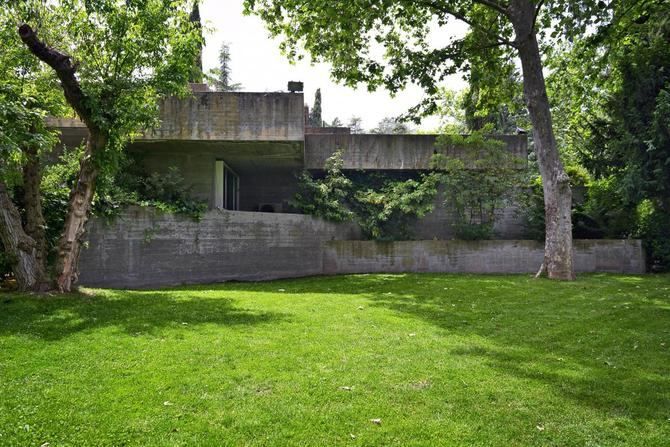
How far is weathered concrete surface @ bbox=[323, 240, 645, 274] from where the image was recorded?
50.3 feet

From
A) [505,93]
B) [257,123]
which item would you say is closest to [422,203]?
[505,93]

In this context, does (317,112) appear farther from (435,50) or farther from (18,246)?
(18,246)

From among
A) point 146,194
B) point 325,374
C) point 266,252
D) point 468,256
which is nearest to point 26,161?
point 325,374

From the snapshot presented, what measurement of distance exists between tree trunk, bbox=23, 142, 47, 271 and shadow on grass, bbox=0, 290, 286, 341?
123cm

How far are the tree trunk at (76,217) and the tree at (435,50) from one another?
21.0 feet

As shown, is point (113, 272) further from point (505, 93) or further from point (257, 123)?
point (505, 93)

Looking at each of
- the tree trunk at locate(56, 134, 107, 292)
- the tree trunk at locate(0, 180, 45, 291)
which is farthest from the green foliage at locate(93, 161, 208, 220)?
the tree trunk at locate(0, 180, 45, 291)

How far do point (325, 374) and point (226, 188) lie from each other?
41.7 ft

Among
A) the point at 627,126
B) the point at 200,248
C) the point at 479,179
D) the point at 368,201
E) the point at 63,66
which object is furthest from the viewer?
the point at 368,201

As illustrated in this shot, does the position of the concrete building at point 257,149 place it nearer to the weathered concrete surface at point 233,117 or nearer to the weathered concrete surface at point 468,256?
the weathered concrete surface at point 233,117

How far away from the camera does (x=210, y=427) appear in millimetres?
3281

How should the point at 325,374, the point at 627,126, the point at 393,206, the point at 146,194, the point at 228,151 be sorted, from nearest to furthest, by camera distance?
the point at 325,374 < the point at 146,194 < the point at 228,151 < the point at 627,126 < the point at 393,206

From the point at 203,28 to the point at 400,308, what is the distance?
664cm

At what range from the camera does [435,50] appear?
45.1 feet
